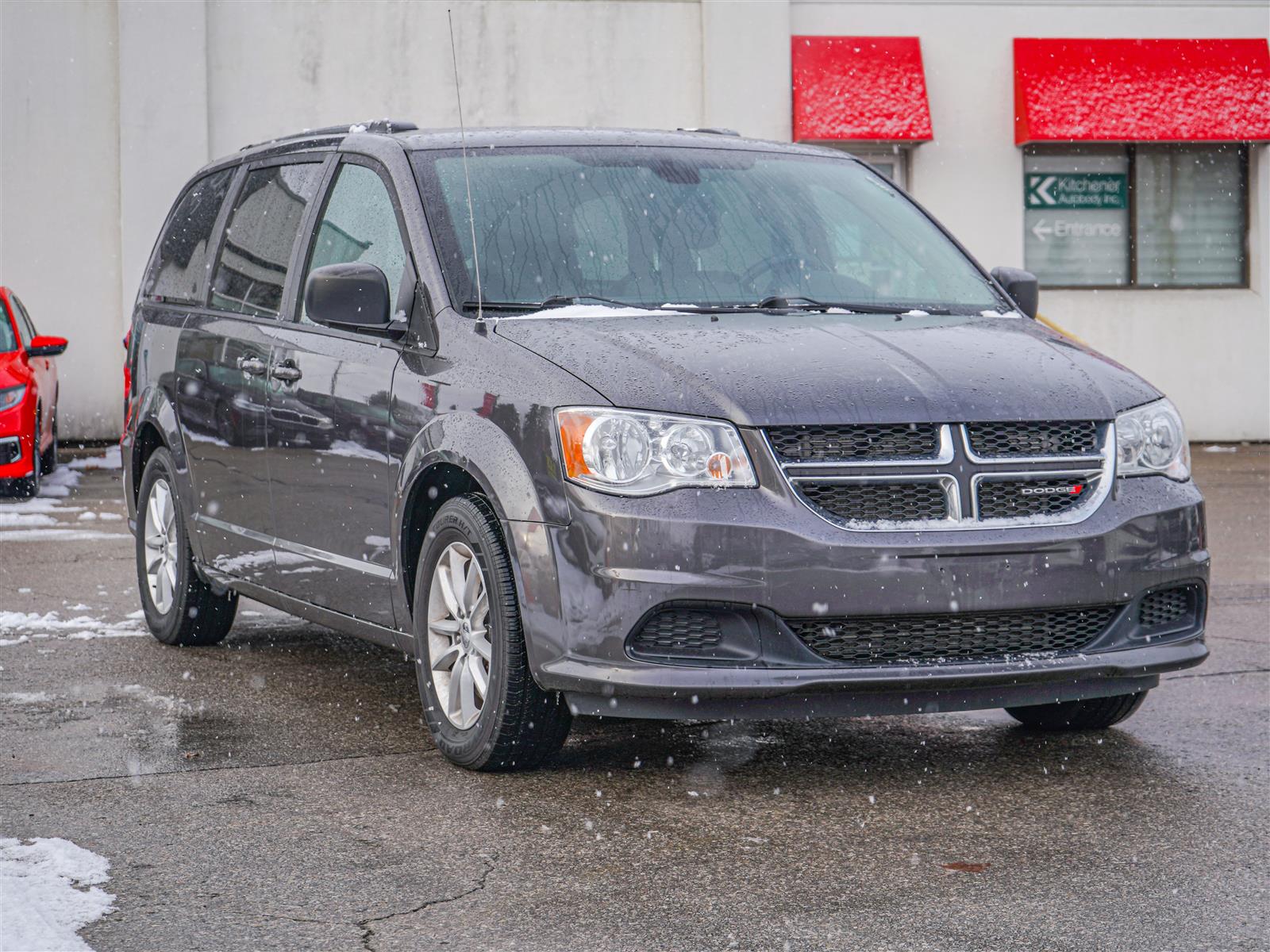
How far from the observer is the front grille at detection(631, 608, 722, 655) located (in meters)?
4.82

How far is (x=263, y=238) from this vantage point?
6969 millimetres

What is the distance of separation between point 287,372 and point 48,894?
8.33ft

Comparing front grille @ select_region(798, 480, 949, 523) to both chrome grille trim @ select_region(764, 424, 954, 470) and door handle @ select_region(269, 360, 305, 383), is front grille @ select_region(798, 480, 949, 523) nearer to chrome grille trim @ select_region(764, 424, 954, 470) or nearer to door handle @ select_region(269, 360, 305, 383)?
chrome grille trim @ select_region(764, 424, 954, 470)

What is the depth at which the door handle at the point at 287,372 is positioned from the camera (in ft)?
20.6

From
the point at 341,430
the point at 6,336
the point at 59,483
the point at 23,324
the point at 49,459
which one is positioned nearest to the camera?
the point at 341,430

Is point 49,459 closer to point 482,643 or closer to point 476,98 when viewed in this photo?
point 476,98

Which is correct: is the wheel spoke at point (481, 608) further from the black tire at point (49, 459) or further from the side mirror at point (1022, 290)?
the black tire at point (49, 459)

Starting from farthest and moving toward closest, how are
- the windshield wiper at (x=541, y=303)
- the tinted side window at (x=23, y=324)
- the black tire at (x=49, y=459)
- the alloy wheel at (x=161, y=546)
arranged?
1. the black tire at (x=49, y=459)
2. the tinted side window at (x=23, y=324)
3. the alloy wheel at (x=161, y=546)
4. the windshield wiper at (x=541, y=303)

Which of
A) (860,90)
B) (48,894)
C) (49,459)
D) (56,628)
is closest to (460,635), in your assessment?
(48,894)

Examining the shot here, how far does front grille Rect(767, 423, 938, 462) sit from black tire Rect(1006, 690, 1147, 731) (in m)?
1.36

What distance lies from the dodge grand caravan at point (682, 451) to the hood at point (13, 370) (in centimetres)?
788

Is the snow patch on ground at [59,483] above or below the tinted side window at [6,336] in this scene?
below

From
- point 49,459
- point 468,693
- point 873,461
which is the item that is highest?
point 873,461

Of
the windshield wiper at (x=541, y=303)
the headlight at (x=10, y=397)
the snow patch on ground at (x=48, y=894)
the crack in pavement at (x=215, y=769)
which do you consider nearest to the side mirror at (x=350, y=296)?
the windshield wiper at (x=541, y=303)
